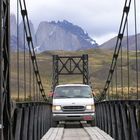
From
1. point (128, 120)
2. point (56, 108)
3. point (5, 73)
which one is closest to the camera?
point (5, 73)

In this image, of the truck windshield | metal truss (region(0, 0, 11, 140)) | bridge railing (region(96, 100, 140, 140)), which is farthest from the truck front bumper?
metal truss (region(0, 0, 11, 140))

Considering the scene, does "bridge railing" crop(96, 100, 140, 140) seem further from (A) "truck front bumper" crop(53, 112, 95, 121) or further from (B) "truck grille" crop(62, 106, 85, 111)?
(B) "truck grille" crop(62, 106, 85, 111)

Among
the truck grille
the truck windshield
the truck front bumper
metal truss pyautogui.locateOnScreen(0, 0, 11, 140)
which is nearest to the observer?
metal truss pyautogui.locateOnScreen(0, 0, 11, 140)

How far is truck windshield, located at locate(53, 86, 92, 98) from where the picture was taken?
24297 millimetres

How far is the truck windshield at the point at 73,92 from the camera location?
957 inches

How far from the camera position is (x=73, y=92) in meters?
24.4

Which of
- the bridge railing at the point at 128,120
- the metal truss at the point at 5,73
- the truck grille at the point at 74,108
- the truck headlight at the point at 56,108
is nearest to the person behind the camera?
the metal truss at the point at 5,73

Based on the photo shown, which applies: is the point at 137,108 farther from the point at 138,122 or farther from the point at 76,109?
the point at 76,109

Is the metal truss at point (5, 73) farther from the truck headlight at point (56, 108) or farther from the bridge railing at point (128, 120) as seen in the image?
the truck headlight at point (56, 108)

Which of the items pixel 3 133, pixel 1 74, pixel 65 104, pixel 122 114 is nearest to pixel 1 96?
pixel 1 74

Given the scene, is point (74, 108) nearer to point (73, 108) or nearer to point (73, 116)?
point (73, 108)

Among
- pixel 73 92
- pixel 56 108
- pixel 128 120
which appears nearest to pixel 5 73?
pixel 128 120

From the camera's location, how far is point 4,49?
9953 millimetres

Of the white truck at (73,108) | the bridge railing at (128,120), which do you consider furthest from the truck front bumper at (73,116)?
the bridge railing at (128,120)
